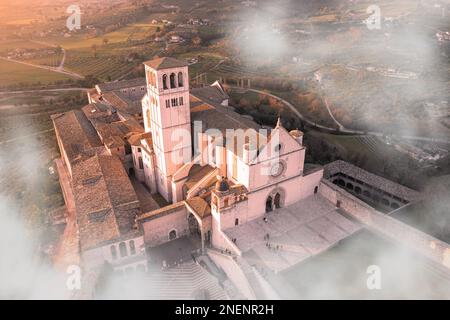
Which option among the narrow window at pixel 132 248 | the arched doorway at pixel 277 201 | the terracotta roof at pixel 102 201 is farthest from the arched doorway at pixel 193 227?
the arched doorway at pixel 277 201

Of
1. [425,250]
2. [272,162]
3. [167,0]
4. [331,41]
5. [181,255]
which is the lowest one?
[181,255]

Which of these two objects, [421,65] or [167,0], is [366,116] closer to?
[421,65]

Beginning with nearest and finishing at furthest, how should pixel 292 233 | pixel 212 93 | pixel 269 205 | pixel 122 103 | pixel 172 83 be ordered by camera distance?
pixel 292 233
pixel 172 83
pixel 269 205
pixel 122 103
pixel 212 93

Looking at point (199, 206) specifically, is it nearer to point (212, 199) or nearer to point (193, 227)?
point (212, 199)

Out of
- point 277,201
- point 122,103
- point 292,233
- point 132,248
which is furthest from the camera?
point 122,103

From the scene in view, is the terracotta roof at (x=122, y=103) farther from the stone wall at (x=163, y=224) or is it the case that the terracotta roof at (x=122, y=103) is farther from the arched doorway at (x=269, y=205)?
the arched doorway at (x=269, y=205)

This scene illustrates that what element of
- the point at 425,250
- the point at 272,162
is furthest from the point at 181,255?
the point at 425,250

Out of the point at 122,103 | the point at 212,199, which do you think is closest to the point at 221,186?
the point at 212,199
